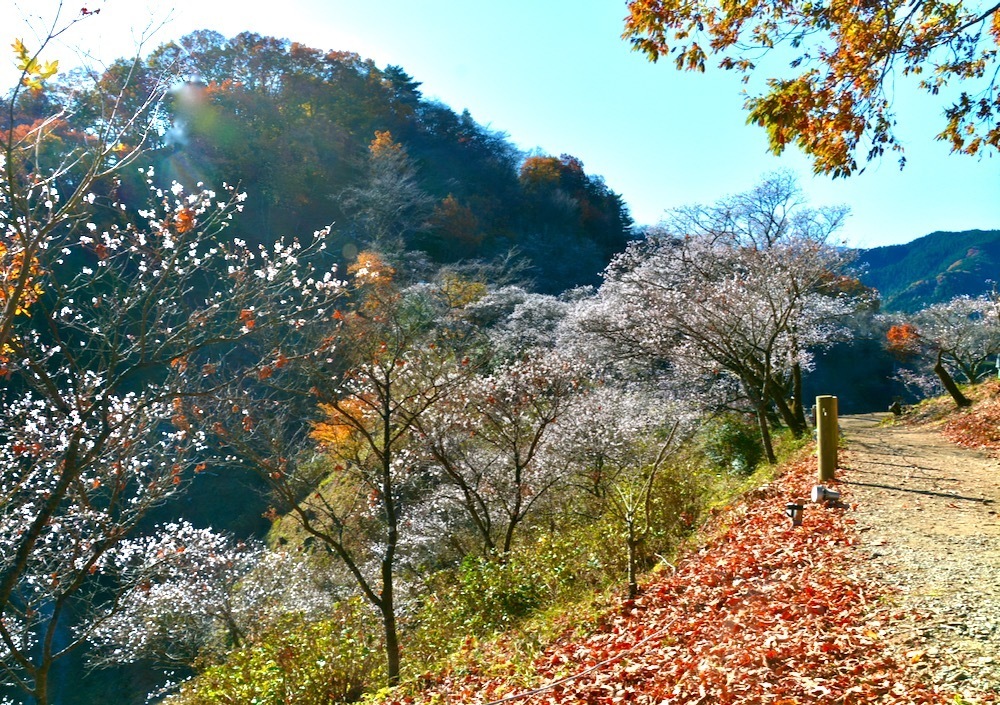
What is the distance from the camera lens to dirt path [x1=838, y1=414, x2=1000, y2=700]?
348cm

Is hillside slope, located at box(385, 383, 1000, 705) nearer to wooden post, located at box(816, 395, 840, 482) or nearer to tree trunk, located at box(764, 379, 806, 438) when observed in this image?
wooden post, located at box(816, 395, 840, 482)

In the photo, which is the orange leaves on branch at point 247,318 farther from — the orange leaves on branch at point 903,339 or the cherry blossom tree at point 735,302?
the orange leaves on branch at point 903,339

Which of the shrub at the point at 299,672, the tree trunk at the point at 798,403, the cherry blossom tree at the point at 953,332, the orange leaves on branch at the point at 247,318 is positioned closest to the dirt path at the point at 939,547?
the tree trunk at the point at 798,403

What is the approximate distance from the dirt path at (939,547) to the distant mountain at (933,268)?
28.4m

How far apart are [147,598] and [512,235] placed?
27.0 m

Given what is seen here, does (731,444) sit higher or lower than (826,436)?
lower

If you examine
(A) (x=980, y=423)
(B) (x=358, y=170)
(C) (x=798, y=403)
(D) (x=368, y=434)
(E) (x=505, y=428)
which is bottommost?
(A) (x=980, y=423)

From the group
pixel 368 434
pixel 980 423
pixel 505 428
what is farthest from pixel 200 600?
pixel 980 423

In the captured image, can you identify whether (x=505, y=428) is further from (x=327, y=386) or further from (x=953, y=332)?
(x=953, y=332)

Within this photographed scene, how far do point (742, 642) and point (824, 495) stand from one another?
11.4ft

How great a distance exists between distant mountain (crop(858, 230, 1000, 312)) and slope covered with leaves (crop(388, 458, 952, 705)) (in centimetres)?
3227

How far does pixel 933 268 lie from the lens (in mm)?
38719

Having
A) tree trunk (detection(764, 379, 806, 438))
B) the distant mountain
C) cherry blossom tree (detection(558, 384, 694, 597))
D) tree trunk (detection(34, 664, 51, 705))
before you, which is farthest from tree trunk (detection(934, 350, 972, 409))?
the distant mountain

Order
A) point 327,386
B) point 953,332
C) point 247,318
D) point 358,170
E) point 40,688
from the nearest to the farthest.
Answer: point 247,318
point 40,688
point 327,386
point 953,332
point 358,170
